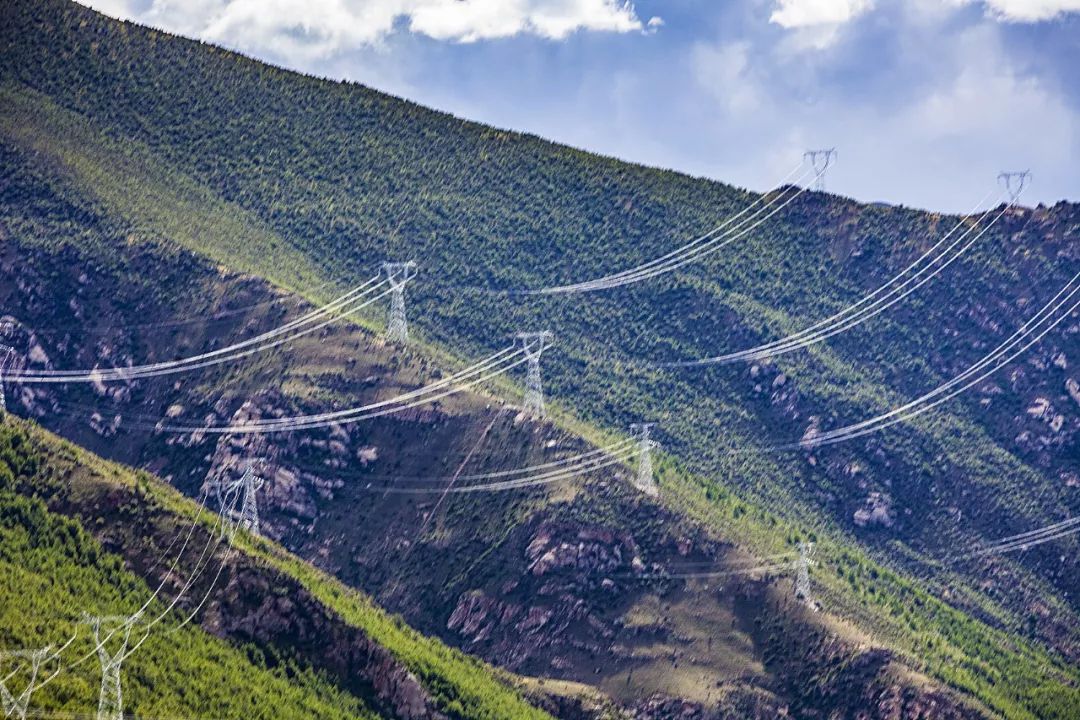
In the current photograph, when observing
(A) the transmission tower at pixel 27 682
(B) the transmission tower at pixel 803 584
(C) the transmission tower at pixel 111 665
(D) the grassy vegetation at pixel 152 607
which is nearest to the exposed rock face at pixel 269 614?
(D) the grassy vegetation at pixel 152 607

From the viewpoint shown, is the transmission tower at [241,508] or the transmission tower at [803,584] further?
the transmission tower at [803,584]

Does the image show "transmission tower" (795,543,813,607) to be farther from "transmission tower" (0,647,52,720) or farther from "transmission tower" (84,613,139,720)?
"transmission tower" (0,647,52,720)

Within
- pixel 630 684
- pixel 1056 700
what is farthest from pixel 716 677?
pixel 1056 700

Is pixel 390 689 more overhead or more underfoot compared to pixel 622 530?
more underfoot

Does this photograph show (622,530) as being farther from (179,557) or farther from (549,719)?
(179,557)

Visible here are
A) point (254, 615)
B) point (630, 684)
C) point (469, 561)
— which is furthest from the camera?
point (469, 561)

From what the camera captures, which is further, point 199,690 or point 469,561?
point 469,561

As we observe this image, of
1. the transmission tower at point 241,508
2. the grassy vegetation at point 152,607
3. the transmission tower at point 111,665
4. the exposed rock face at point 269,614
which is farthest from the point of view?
the transmission tower at point 241,508

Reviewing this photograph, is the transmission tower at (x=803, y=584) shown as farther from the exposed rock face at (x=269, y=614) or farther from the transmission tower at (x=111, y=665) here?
the transmission tower at (x=111, y=665)
